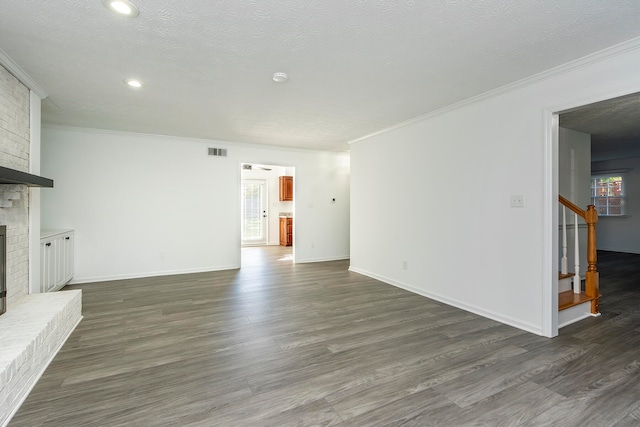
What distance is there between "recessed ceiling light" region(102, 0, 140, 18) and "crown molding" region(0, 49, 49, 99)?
140 centimetres

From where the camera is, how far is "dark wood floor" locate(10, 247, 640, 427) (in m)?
1.79

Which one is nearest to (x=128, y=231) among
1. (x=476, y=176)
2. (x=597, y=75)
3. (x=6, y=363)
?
(x=6, y=363)

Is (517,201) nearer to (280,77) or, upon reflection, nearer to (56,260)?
(280,77)

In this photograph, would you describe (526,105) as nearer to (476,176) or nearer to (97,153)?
(476,176)

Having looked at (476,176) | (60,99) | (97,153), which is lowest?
(476,176)

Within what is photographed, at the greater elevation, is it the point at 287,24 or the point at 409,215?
the point at 287,24

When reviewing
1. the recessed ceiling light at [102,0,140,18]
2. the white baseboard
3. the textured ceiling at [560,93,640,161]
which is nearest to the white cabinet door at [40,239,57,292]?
the recessed ceiling light at [102,0,140,18]

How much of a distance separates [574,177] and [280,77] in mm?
5152

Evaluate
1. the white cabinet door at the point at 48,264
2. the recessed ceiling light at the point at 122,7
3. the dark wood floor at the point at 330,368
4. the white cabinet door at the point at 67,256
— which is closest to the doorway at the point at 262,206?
the white cabinet door at the point at 67,256

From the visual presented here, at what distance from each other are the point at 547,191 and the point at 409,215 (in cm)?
180

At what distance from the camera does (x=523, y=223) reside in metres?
3.04

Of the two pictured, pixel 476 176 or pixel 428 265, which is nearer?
pixel 476 176

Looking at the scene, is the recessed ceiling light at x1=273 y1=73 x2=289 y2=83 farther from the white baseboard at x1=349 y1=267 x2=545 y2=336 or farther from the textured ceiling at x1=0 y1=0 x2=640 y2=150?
the white baseboard at x1=349 y1=267 x2=545 y2=336

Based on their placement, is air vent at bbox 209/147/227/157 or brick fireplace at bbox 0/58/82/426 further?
air vent at bbox 209/147/227/157
